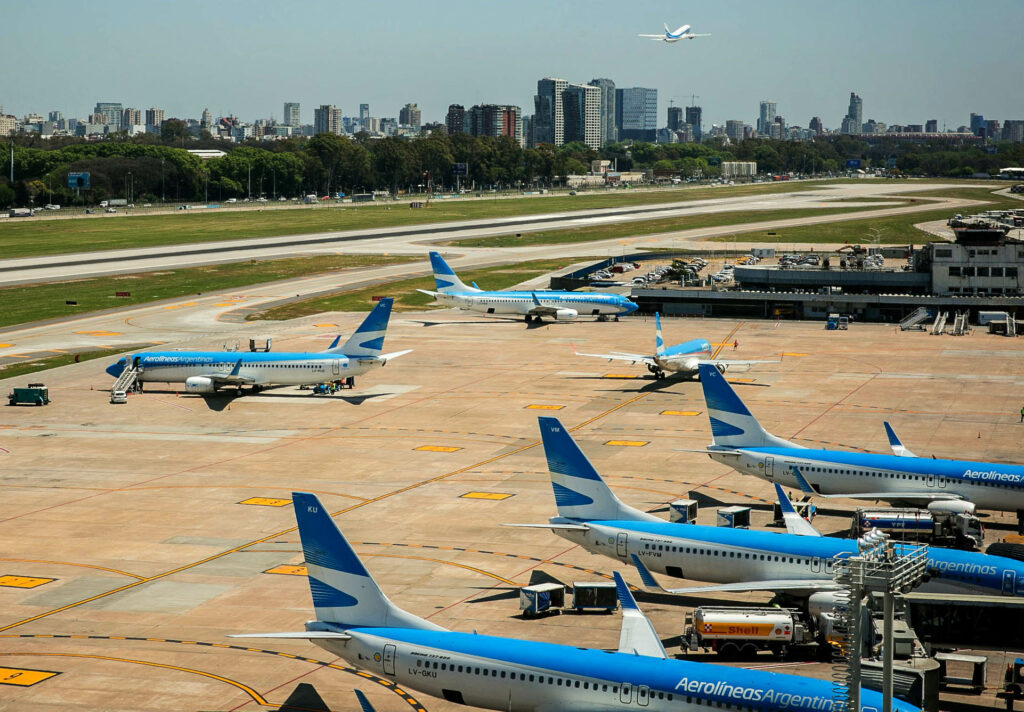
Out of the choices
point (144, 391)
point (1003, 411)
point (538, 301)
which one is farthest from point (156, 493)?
point (538, 301)

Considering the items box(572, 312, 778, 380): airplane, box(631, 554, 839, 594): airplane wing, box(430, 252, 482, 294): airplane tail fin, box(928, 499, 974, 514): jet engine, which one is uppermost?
box(430, 252, 482, 294): airplane tail fin

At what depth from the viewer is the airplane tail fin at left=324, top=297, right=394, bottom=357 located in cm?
9131

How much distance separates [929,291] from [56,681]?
128m

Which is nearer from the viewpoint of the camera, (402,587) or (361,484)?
(402,587)

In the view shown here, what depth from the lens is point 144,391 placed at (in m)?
98.6

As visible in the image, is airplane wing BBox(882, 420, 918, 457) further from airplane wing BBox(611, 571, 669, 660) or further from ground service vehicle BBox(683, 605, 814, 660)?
airplane wing BBox(611, 571, 669, 660)

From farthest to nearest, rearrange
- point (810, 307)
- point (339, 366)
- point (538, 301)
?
point (810, 307) → point (538, 301) → point (339, 366)

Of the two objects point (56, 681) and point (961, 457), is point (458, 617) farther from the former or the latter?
point (961, 457)

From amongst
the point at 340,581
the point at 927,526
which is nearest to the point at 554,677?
the point at 340,581

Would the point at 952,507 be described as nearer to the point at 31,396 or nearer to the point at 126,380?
the point at 126,380

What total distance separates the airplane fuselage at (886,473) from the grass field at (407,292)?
291 feet

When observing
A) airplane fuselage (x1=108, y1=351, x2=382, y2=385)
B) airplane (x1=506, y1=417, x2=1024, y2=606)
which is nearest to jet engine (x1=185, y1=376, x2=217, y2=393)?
airplane fuselage (x1=108, y1=351, x2=382, y2=385)

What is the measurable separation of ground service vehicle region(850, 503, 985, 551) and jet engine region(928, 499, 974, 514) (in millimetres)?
47

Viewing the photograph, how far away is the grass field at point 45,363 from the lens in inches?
4108
